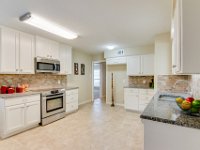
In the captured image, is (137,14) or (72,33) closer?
(137,14)

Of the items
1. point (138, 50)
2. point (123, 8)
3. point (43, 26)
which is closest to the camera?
point (123, 8)

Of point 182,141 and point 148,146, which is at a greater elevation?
point 182,141

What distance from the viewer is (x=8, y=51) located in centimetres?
294

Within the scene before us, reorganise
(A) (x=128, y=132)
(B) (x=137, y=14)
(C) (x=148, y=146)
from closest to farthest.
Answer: (C) (x=148, y=146) → (B) (x=137, y=14) → (A) (x=128, y=132)

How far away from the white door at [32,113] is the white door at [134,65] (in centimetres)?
343

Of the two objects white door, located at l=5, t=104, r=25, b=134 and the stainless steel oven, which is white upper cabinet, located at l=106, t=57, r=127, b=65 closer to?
the stainless steel oven

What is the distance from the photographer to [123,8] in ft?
7.09

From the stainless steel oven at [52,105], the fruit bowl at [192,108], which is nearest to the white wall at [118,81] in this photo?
the stainless steel oven at [52,105]

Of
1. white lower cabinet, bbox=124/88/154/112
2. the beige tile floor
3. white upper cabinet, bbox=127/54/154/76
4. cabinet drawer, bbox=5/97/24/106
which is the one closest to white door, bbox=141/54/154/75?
white upper cabinet, bbox=127/54/154/76

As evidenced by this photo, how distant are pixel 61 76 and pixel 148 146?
13.5 ft

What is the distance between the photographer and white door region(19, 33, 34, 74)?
10.5 feet

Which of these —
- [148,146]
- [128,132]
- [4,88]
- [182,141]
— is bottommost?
[128,132]

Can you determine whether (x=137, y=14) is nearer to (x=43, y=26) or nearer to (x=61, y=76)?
(x=43, y=26)

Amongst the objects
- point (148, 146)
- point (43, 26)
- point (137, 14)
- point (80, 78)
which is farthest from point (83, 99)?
point (148, 146)
